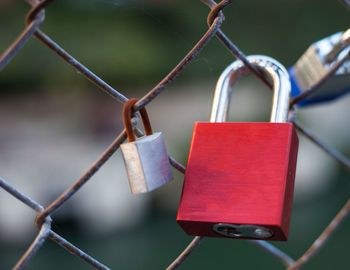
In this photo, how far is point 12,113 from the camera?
4.49m

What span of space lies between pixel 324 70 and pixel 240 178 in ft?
0.67

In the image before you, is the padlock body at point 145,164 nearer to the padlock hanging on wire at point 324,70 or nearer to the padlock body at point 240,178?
the padlock body at point 240,178

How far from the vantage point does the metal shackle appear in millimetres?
500

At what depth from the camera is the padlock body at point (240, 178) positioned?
0.42 metres

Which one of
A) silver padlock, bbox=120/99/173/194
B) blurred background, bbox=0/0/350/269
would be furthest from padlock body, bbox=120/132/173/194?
blurred background, bbox=0/0/350/269

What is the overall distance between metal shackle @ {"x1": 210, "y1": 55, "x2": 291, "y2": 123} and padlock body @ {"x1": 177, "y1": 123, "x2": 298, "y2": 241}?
0.14ft

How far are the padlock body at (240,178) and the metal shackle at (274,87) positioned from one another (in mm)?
44

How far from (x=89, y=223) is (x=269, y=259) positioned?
116cm

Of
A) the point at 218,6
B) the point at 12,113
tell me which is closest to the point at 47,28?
the point at 12,113

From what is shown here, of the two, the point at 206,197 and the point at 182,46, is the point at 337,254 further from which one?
the point at 182,46

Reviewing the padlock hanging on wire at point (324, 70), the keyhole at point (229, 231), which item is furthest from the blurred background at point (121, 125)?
the keyhole at point (229, 231)

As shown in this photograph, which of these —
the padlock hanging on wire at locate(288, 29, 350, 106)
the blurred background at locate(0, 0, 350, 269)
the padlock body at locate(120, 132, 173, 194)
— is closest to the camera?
the padlock body at locate(120, 132, 173, 194)

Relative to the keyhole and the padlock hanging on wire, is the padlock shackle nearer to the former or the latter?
the keyhole

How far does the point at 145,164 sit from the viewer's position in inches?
A: 16.5
